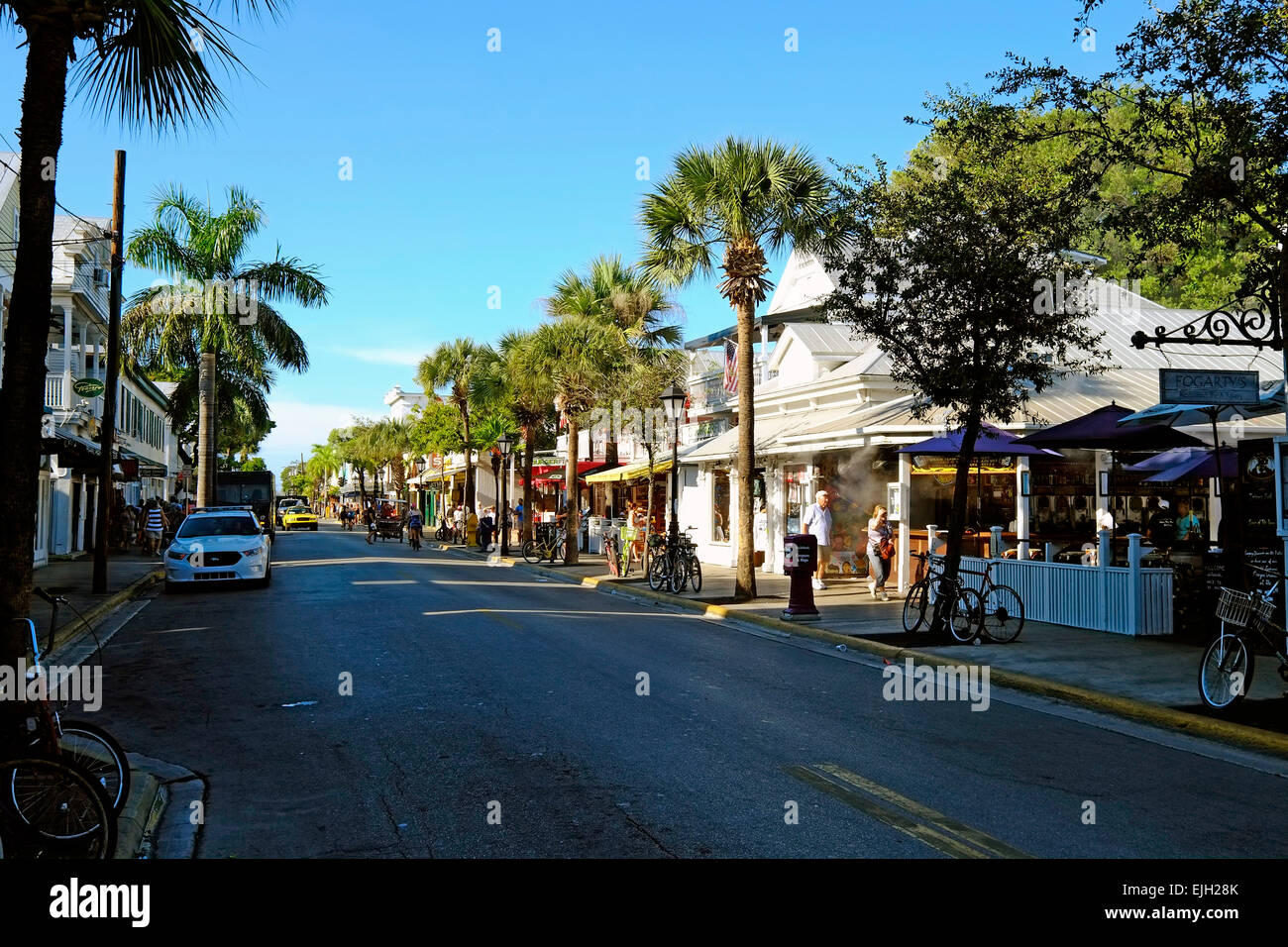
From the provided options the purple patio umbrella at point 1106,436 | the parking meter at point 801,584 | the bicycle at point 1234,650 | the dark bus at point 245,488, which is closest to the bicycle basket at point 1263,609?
the bicycle at point 1234,650

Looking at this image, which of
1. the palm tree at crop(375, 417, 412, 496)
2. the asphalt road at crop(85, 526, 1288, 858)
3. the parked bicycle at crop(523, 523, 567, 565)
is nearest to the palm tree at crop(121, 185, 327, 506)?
the parked bicycle at crop(523, 523, 567, 565)

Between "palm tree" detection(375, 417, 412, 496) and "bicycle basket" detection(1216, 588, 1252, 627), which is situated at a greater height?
"palm tree" detection(375, 417, 412, 496)

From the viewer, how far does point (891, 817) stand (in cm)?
564

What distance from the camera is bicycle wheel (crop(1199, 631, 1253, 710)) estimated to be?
8.73 m

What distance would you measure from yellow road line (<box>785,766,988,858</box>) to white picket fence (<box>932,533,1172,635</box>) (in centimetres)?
841

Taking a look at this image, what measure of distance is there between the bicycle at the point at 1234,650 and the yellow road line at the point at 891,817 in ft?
14.6

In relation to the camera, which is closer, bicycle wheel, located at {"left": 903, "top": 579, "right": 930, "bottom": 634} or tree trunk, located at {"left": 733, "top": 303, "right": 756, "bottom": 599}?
bicycle wheel, located at {"left": 903, "top": 579, "right": 930, "bottom": 634}

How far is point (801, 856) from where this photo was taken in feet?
16.1

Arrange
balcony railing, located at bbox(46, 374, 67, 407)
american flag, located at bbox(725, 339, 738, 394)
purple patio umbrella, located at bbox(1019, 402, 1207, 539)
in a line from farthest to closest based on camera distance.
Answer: american flag, located at bbox(725, 339, 738, 394) → balcony railing, located at bbox(46, 374, 67, 407) → purple patio umbrella, located at bbox(1019, 402, 1207, 539)

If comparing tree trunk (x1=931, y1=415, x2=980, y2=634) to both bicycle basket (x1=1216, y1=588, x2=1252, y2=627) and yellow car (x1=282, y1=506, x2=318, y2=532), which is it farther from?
yellow car (x1=282, y1=506, x2=318, y2=532)

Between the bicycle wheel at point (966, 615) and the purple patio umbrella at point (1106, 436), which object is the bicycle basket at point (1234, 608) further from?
the purple patio umbrella at point (1106, 436)
